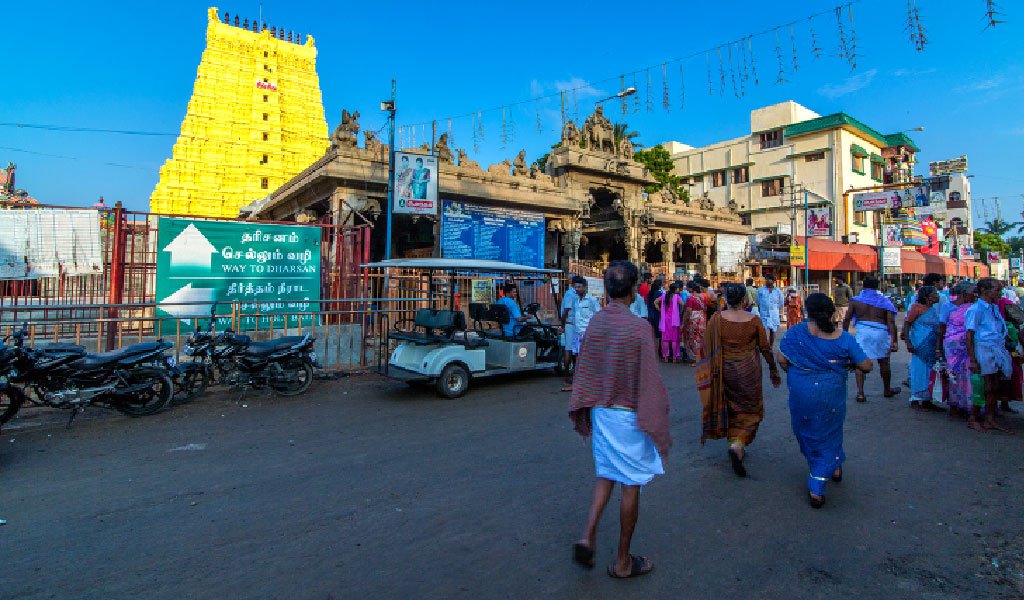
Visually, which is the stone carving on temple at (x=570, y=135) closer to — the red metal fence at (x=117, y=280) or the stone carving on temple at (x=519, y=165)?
the stone carving on temple at (x=519, y=165)

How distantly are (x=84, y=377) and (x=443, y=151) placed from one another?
1228cm

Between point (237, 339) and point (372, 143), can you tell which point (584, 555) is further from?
point (372, 143)

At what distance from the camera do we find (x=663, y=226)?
23.5m

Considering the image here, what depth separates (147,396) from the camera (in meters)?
6.39

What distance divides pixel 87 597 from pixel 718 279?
85.1ft

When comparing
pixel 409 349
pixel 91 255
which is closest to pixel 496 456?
pixel 409 349

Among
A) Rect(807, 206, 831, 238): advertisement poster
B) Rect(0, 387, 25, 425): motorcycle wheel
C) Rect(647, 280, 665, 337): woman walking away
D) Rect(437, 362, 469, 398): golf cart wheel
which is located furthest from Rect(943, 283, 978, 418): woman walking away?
Rect(807, 206, 831, 238): advertisement poster

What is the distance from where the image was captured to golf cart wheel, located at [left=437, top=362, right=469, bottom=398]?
7195 millimetres

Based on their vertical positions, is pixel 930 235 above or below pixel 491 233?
above

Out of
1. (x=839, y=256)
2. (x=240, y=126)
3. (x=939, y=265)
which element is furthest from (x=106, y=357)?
(x=939, y=265)

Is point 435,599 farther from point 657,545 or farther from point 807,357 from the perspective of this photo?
point 807,357

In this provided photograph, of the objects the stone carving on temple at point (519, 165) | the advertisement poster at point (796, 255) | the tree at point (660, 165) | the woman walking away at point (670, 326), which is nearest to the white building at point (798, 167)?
the tree at point (660, 165)

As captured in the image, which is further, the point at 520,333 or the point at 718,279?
the point at 718,279

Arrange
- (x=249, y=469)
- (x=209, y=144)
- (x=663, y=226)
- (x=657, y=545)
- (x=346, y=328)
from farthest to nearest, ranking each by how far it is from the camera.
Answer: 1. (x=209, y=144)
2. (x=663, y=226)
3. (x=346, y=328)
4. (x=249, y=469)
5. (x=657, y=545)
